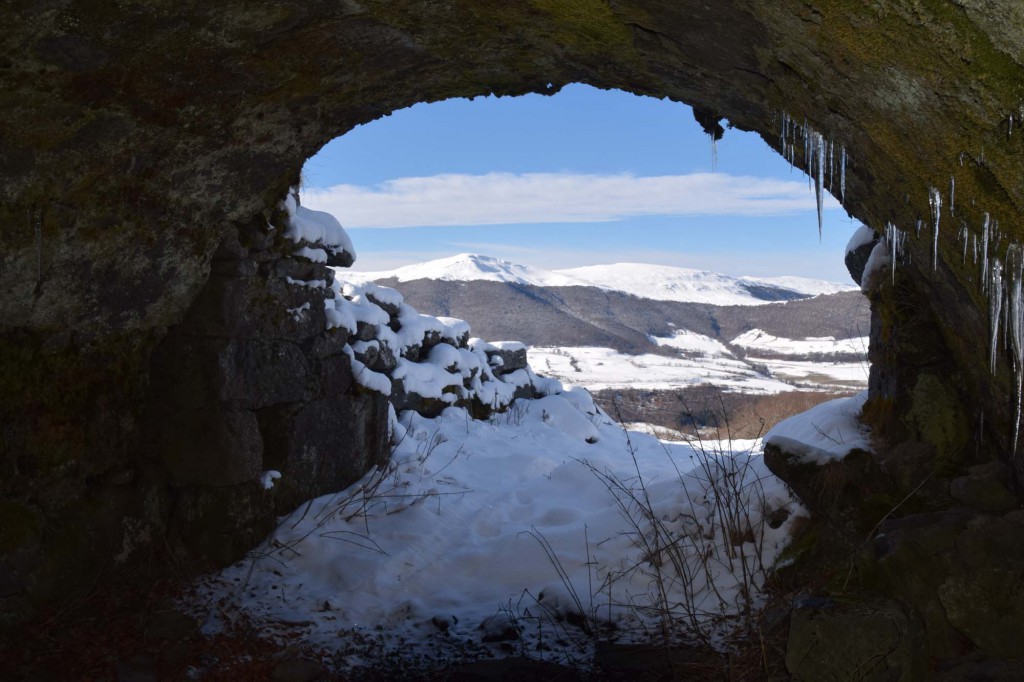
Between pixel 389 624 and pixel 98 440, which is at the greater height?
pixel 98 440

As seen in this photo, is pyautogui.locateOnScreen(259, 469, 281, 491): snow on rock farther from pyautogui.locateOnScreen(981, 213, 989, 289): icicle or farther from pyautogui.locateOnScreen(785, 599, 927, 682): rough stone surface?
pyautogui.locateOnScreen(981, 213, 989, 289): icicle

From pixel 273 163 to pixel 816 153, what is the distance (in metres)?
2.81

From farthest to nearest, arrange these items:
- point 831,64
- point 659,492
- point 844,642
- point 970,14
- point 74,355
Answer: point 659,492 → point 74,355 → point 844,642 → point 831,64 → point 970,14

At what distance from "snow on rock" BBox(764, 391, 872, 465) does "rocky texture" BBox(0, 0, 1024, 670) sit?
0.14 metres

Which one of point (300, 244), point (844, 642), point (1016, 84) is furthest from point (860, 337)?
point (300, 244)

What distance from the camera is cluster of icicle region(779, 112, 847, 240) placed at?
317 centimetres

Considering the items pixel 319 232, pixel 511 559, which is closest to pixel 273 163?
pixel 319 232

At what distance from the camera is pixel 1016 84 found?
193 centimetres

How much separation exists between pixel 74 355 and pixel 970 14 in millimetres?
4059

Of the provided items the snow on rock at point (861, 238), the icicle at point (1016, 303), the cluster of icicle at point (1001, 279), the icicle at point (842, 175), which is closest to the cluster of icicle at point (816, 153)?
the icicle at point (842, 175)

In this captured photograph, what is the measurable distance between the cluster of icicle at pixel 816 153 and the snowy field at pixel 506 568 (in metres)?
1.59

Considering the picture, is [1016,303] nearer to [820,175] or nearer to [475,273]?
[820,175]

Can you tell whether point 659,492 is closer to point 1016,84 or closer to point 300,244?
point 300,244

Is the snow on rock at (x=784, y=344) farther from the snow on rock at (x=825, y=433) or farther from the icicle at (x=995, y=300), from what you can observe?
the icicle at (x=995, y=300)
